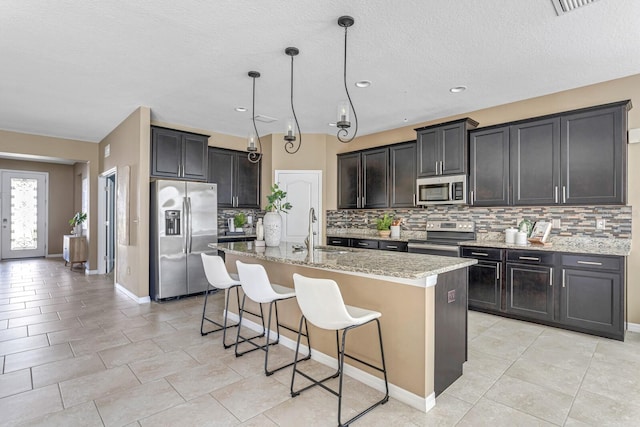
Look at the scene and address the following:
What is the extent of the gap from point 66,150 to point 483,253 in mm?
7564

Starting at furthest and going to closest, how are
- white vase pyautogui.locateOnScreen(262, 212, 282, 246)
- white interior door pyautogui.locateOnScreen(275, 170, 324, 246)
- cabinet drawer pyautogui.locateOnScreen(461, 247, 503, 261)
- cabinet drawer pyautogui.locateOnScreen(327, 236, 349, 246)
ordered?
white interior door pyautogui.locateOnScreen(275, 170, 324, 246), cabinet drawer pyautogui.locateOnScreen(327, 236, 349, 246), cabinet drawer pyautogui.locateOnScreen(461, 247, 503, 261), white vase pyautogui.locateOnScreen(262, 212, 282, 246)

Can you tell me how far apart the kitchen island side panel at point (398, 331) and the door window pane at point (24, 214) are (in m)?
9.82

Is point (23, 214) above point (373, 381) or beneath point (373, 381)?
above

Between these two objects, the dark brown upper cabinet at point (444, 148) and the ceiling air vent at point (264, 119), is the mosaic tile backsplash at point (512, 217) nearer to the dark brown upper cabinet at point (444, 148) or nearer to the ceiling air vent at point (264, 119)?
the dark brown upper cabinet at point (444, 148)

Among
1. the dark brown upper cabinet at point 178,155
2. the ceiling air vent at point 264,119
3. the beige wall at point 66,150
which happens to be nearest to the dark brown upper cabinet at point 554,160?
the ceiling air vent at point 264,119

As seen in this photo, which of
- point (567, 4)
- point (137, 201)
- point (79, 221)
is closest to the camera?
point (567, 4)

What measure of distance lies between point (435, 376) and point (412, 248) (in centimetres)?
264

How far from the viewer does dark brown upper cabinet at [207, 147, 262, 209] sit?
19.8 feet

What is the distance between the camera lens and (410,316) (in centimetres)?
226

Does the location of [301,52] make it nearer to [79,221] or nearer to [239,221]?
[239,221]

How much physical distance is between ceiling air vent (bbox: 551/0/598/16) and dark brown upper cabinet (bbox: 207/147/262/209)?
16.4 ft

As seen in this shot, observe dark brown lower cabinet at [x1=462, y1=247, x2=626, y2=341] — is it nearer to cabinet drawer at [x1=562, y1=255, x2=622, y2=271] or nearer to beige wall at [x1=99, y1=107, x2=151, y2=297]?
cabinet drawer at [x1=562, y1=255, x2=622, y2=271]

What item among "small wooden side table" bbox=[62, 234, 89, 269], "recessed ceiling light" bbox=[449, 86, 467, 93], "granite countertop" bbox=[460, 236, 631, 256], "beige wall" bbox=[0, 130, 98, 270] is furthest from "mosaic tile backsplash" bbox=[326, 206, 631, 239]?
"small wooden side table" bbox=[62, 234, 89, 269]

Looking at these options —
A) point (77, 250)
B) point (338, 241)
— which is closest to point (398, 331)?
point (338, 241)
